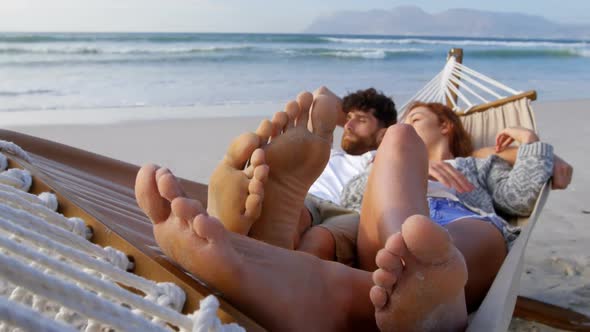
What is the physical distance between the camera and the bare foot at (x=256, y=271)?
2.25 ft

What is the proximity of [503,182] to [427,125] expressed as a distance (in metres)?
0.32

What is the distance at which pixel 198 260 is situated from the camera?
27.2 inches

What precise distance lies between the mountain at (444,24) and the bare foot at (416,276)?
16.8m

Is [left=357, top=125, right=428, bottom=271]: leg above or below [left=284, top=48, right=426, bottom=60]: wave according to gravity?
above

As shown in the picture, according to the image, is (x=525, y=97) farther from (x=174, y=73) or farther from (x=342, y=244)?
(x=174, y=73)

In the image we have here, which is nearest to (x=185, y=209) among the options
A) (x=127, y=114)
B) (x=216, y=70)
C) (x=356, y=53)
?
(x=127, y=114)

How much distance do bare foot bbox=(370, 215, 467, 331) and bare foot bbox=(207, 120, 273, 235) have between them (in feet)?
0.88

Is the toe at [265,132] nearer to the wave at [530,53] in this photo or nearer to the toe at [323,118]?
the toe at [323,118]

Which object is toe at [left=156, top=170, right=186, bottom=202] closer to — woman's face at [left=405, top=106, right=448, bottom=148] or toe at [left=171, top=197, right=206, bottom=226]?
toe at [left=171, top=197, right=206, bottom=226]

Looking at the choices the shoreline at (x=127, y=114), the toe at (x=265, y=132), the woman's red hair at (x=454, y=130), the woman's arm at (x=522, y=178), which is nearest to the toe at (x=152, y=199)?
the toe at (x=265, y=132)

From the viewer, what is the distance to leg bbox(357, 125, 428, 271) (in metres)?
0.91

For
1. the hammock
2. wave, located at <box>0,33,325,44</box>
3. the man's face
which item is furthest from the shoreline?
wave, located at <box>0,33,325,44</box>

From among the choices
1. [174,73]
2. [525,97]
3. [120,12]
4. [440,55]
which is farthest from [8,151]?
[120,12]

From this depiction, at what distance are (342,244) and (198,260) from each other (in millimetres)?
475
